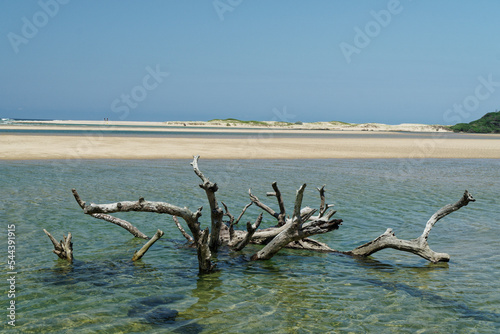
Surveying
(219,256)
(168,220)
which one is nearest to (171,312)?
(219,256)

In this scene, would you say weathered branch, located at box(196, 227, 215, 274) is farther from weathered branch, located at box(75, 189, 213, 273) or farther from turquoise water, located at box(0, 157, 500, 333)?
turquoise water, located at box(0, 157, 500, 333)

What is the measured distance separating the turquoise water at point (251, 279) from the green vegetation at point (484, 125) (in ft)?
346

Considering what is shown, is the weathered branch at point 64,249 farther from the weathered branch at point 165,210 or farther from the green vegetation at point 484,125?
the green vegetation at point 484,125

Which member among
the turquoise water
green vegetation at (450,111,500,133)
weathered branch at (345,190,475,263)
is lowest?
the turquoise water

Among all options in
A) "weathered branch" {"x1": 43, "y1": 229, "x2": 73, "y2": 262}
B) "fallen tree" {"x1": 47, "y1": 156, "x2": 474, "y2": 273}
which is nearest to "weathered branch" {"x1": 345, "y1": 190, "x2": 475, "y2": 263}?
"fallen tree" {"x1": 47, "y1": 156, "x2": 474, "y2": 273}

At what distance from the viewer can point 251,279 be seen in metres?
8.14

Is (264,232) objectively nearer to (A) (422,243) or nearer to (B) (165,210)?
(A) (422,243)

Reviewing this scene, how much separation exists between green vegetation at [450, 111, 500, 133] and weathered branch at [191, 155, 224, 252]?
114 metres

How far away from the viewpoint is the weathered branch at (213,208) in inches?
309

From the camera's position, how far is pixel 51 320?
6.20 metres

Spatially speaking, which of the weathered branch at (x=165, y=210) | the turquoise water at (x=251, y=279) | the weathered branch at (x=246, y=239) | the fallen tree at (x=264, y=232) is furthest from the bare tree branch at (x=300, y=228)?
the weathered branch at (x=165, y=210)

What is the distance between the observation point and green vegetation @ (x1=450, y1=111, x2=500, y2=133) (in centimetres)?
10979

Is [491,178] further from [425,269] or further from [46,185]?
[46,185]

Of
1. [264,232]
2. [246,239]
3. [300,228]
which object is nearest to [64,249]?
[246,239]
